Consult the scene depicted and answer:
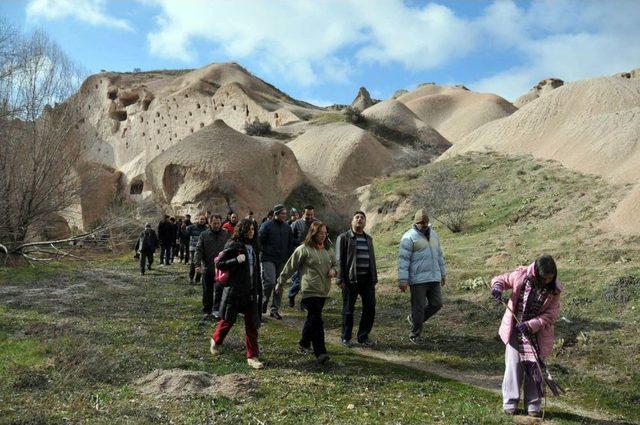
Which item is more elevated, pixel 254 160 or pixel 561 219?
pixel 254 160

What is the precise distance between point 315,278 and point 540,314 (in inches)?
106

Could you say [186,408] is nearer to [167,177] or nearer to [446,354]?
[446,354]

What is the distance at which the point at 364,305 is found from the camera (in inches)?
323

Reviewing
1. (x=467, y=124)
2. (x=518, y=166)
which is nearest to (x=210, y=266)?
(x=518, y=166)

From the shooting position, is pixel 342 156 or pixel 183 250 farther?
pixel 342 156

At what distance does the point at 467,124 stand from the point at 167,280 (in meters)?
60.5

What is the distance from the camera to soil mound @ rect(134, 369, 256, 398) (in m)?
5.77

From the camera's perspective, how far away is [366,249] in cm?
809

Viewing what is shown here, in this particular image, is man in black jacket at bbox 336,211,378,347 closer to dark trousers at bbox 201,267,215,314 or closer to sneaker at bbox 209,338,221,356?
sneaker at bbox 209,338,221,356

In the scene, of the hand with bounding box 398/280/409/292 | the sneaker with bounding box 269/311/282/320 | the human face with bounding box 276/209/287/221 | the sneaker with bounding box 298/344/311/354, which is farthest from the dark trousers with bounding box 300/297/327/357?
the sneaker with bounding box 269/311/282/320

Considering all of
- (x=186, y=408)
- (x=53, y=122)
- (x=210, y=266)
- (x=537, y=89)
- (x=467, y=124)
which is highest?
(x=537, y=89)

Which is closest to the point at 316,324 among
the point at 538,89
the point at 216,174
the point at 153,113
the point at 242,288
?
the point at 242,288

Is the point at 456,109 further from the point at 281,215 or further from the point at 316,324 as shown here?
the point at 316,324

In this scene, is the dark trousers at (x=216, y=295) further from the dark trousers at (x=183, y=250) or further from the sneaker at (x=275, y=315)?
the dark trousers at (x=183, y=250)
